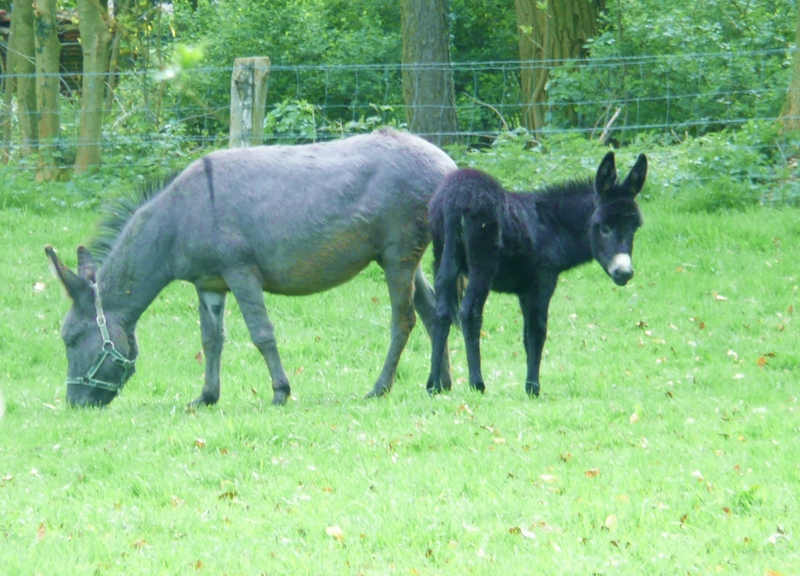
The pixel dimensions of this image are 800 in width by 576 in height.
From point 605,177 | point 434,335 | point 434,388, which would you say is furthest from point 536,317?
point 605,177

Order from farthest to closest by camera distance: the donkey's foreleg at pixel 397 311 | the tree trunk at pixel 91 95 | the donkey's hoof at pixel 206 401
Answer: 1. the tree trunk at pixel 91 95
2. the donkey's hoof at pixel 206 401
3. the donkey's foreleg at pixel 397 311

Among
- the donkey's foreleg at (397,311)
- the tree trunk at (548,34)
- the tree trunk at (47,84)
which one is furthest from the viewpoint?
the tree trunk at (548,34)

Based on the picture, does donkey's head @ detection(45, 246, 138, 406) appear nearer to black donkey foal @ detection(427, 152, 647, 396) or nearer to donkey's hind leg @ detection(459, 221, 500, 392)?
black donkey foal @ detection(427, 152, 647, 396)

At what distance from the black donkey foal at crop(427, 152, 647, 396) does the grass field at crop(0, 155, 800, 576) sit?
1.60 ft

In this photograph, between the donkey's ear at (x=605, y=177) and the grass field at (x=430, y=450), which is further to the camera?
the donkey's ear at (x=605, y=177)

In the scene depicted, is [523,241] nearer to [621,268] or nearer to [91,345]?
[621,268]

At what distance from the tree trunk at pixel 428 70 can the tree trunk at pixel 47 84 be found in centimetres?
491

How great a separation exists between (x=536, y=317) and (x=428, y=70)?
8.95 meters

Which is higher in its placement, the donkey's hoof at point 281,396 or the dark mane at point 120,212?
the dark mane at point 120,212

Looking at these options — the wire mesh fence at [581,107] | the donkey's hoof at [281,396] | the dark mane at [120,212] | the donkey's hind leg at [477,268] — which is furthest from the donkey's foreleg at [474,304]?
the wire mesh fence at [581,107]

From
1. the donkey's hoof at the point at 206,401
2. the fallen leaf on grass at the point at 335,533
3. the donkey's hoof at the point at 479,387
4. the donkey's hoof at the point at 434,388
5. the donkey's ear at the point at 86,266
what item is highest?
the donkey's ear at the point at 86,266

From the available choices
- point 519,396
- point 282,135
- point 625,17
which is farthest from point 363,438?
point 625,17

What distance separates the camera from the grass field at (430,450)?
172 inches

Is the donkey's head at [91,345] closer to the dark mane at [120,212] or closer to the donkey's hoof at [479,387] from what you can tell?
the dark mane at [120,212]
